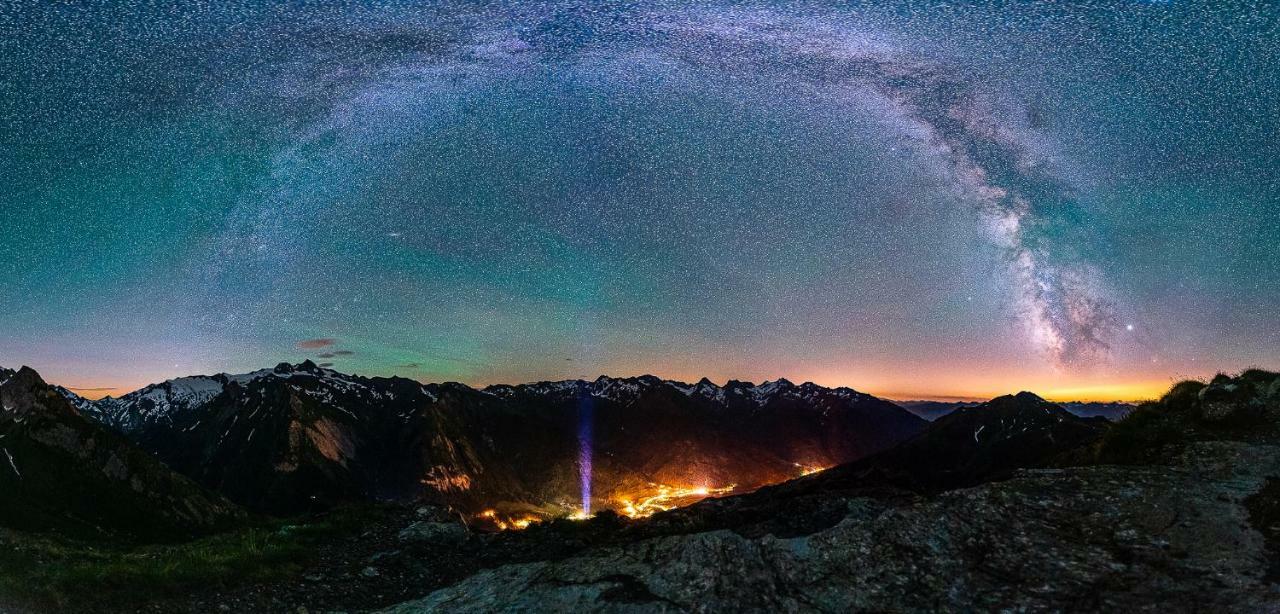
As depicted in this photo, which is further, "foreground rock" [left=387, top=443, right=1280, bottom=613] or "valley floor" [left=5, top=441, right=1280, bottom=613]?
"valley floor" [left=5, top=441, right=1280, bottom=613]

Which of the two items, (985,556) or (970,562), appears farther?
(985,556)

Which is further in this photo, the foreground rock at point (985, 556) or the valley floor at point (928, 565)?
the valley floor at point (928, 565)

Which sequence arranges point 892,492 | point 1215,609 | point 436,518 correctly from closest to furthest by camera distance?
point 1215,609 < point 892,492 < point 436,518

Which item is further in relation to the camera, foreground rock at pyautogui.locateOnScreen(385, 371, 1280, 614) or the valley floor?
the valley floor

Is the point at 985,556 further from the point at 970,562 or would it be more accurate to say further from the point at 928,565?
the point at 928,565

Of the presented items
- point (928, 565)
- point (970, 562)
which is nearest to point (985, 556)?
point (970, 562)

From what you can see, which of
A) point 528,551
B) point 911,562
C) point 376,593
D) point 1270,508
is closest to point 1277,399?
point 1270,508

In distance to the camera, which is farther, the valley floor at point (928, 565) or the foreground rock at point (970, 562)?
the valley floor at point (928, 565)

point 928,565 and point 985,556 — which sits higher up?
point 985,556

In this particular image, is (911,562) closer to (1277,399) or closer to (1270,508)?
(1270,508)

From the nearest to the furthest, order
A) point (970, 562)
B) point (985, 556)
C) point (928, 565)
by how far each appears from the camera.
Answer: point (928, 565) → point (970, 562) → point (985, 556)

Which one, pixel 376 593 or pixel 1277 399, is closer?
pixel 376 593
